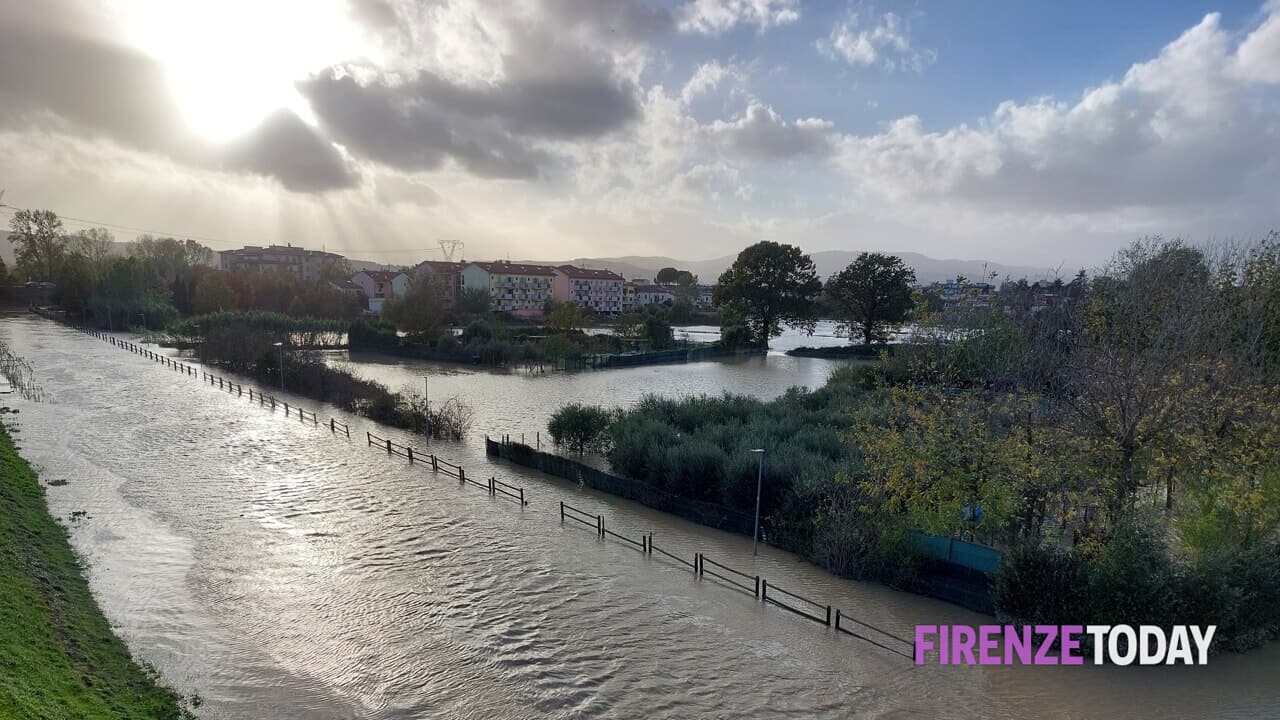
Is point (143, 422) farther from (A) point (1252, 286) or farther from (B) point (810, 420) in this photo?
(A) point (1252, 286)

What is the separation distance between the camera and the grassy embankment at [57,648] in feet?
29.1

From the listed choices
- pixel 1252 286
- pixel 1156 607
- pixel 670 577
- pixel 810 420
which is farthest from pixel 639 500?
pixel 1252 286

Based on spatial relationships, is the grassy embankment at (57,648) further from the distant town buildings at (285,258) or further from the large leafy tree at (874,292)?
the distant town buildings at (285,258)

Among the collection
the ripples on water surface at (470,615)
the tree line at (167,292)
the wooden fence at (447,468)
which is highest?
the tree line at (167,292)

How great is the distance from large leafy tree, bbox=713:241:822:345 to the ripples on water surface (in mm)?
51358

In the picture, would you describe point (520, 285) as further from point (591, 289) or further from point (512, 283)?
point (591, 289)

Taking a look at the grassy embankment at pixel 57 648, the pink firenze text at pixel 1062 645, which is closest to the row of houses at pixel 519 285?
the grassy embankment at pixel 57 648

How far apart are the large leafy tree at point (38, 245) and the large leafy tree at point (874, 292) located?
118656mm

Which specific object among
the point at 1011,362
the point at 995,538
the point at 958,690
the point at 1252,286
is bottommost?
the point at 958,690

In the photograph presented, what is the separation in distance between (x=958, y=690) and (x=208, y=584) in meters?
16.3

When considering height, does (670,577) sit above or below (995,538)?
below

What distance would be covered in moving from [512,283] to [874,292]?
63754 mm

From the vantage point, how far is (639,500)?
21688 mm

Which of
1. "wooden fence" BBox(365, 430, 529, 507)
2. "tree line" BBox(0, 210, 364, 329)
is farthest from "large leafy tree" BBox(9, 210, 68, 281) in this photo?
"wooden fence" BBox(365, 430, 529, 507)
